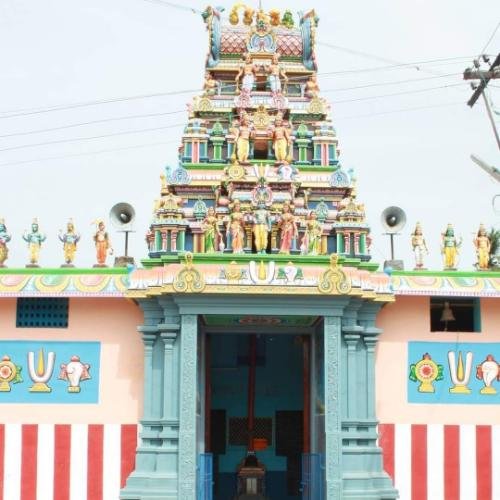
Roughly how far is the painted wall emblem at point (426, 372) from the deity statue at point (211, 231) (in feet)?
15.8

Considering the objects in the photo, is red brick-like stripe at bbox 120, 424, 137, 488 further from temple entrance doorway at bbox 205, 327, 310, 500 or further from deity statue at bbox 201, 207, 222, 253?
A: deity statue at bbox 201, 207, 222, 253

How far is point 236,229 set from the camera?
1936 centimetres

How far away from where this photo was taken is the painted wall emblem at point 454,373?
18.7m

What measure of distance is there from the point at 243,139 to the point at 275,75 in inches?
105

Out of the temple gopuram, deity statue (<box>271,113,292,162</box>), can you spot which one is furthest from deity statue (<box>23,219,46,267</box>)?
deity statue (<box>271,113,292,162</box>)

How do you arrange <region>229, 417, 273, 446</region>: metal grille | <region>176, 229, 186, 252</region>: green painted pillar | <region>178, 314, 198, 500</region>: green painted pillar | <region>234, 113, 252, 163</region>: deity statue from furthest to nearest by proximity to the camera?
<region>229, 417, 273, 446</region>: metal grille < <region>234, 113, 252, 163</region>: deity statue < <region>176, 229, 186, 252</region>: green painted pillar < <region>178, 314, 198, 500</region>: green painted pillar

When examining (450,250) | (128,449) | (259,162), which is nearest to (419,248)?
(450,250)

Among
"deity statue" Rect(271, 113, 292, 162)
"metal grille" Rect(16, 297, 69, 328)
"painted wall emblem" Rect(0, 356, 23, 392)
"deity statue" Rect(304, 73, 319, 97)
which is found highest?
"deity statue" Rect(304, 73, 319, 97)

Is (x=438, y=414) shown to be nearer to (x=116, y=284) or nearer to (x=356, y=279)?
(x=356, y=279)

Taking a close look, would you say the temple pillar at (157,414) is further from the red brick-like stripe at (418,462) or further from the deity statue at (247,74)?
the deity statue at (247,74)

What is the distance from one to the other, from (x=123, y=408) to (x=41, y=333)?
2.23 metres

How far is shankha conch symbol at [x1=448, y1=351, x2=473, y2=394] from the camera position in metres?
18.7

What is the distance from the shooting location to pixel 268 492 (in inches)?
874

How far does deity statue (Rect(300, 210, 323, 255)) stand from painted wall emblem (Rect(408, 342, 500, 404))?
9.14 ft
